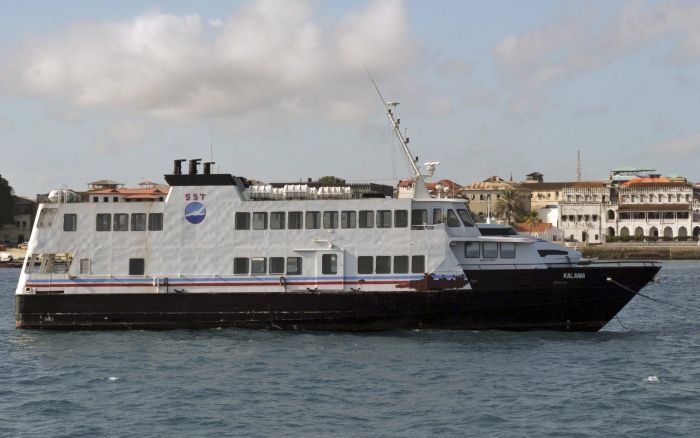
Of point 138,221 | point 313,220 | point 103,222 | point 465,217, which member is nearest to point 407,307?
point 465,217

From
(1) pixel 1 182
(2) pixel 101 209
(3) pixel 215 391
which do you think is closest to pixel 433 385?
(3) pixel 215 391

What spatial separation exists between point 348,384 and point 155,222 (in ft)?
38.2

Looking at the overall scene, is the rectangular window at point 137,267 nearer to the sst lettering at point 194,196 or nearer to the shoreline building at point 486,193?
the sst lettering at point 194,196

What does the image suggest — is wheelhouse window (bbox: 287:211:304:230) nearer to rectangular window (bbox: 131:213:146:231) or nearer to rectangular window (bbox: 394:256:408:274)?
rectangular window (bbox: 394:256:408:274)

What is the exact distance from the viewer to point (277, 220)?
111 feet

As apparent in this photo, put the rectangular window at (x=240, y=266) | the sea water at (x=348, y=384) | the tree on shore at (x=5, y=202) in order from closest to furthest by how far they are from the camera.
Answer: the sea water at (x=348, y=384) < the rectangular window at (x=240, y=266) < the tree on shore at (x=5, y=202)

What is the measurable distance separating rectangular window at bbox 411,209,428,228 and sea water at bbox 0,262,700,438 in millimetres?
3526

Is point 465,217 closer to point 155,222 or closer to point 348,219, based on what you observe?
point 348,219

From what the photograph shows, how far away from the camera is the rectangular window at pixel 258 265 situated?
3362cm

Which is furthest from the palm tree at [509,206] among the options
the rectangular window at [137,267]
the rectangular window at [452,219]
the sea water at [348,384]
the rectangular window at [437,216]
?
the rectangular window at [137,267]

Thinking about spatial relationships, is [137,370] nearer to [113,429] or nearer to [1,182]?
[113,429]

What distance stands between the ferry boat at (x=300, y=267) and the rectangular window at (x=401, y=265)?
0.11 feet

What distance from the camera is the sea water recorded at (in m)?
21.9

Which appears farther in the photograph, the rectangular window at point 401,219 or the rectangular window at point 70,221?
the rectangular window at point 70,221
